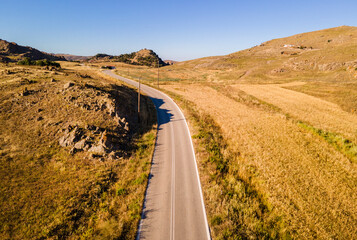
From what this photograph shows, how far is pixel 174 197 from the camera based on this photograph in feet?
42.0

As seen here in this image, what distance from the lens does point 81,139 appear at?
18891 millimetres

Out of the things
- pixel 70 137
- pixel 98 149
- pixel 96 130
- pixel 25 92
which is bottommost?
pixel 98 149

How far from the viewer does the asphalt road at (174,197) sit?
10312 mm

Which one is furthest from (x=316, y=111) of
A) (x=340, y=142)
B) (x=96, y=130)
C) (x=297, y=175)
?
(x=96, y=130)

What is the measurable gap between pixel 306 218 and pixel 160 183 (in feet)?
40.3

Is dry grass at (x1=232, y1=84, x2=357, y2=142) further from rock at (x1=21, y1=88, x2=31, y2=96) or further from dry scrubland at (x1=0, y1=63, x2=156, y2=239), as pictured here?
rock at (x1=21, y1=88, x2=31, y2=96)

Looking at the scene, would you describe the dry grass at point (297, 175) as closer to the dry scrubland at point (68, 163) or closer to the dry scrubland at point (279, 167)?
the dry scrubland at point (279, 167)

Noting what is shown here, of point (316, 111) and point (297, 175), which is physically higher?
point (316, 111)

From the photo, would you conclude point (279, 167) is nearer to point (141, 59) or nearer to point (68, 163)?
point (68, 163)

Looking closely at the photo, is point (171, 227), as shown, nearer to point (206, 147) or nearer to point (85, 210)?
point (85, 210)

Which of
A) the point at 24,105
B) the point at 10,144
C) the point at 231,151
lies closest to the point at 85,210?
the point at 10,144

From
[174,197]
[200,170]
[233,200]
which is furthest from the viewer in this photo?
[200,170]

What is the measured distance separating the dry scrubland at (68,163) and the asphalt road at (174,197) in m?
0.96

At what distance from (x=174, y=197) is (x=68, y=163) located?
12.3 meters
